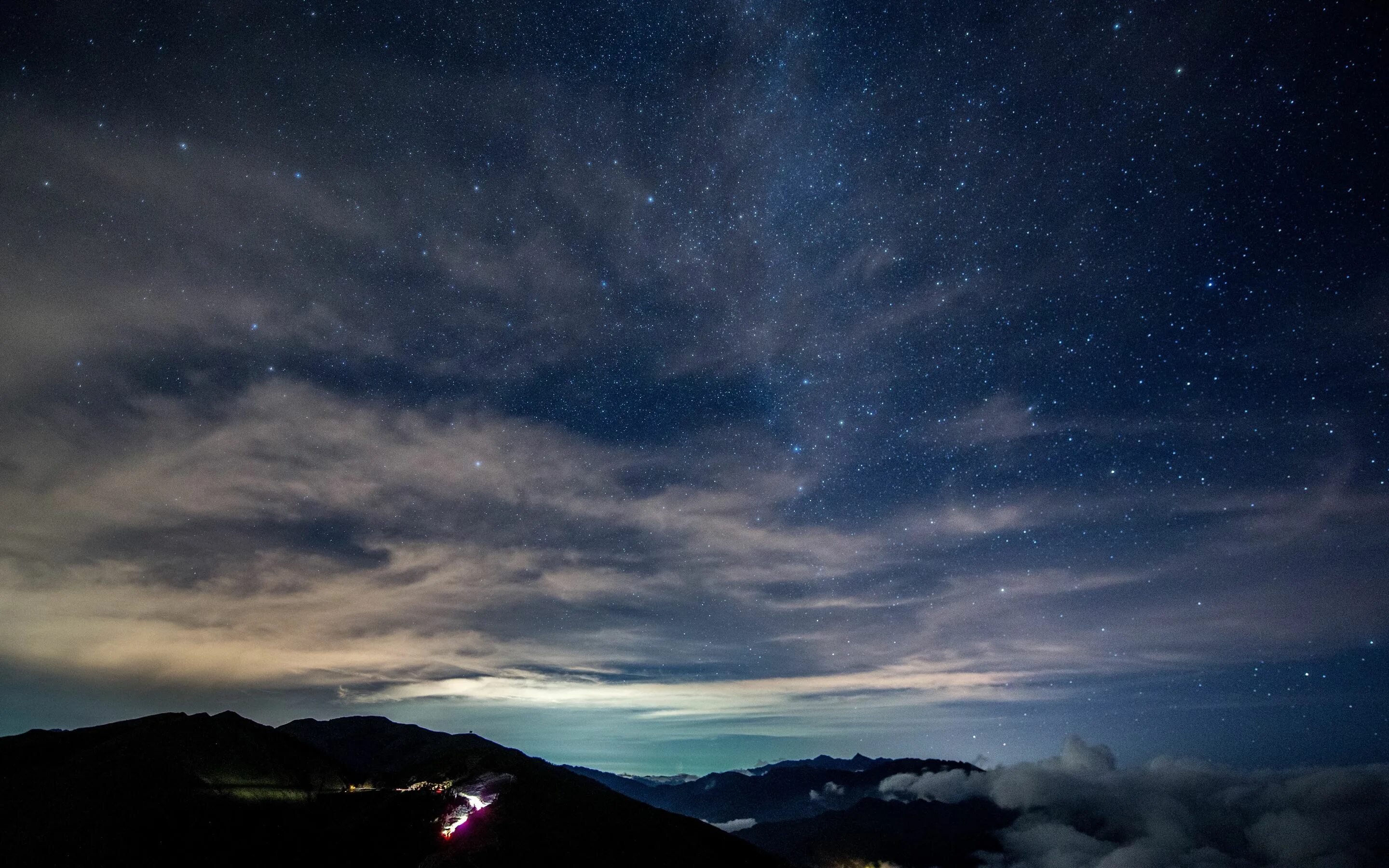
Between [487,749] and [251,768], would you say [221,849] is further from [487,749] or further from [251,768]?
[487,749]

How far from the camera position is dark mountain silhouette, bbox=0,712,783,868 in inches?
2539

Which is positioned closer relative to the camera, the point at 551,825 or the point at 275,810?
the point at 275,810

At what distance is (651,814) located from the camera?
11612 cm

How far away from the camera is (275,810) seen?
7994 cm

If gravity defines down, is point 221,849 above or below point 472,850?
above

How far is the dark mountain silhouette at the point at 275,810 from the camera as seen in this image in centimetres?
6450

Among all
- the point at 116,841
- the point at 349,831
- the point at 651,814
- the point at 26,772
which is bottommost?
the point at 651,814

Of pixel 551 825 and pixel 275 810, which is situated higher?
pixel 275 810

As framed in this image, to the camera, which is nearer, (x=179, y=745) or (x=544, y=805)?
(x=179, y=745)

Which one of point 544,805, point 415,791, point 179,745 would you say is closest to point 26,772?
point 179,745

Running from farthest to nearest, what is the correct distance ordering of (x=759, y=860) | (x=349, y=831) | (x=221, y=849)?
(x=759, y=860), (x=349, y=831), (x=221, y=849)

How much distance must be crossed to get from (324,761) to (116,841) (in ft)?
135

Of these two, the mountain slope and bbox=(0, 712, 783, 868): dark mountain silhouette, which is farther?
the mountain slope

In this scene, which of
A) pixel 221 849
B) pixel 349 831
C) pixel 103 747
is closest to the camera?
pixel 221 849
